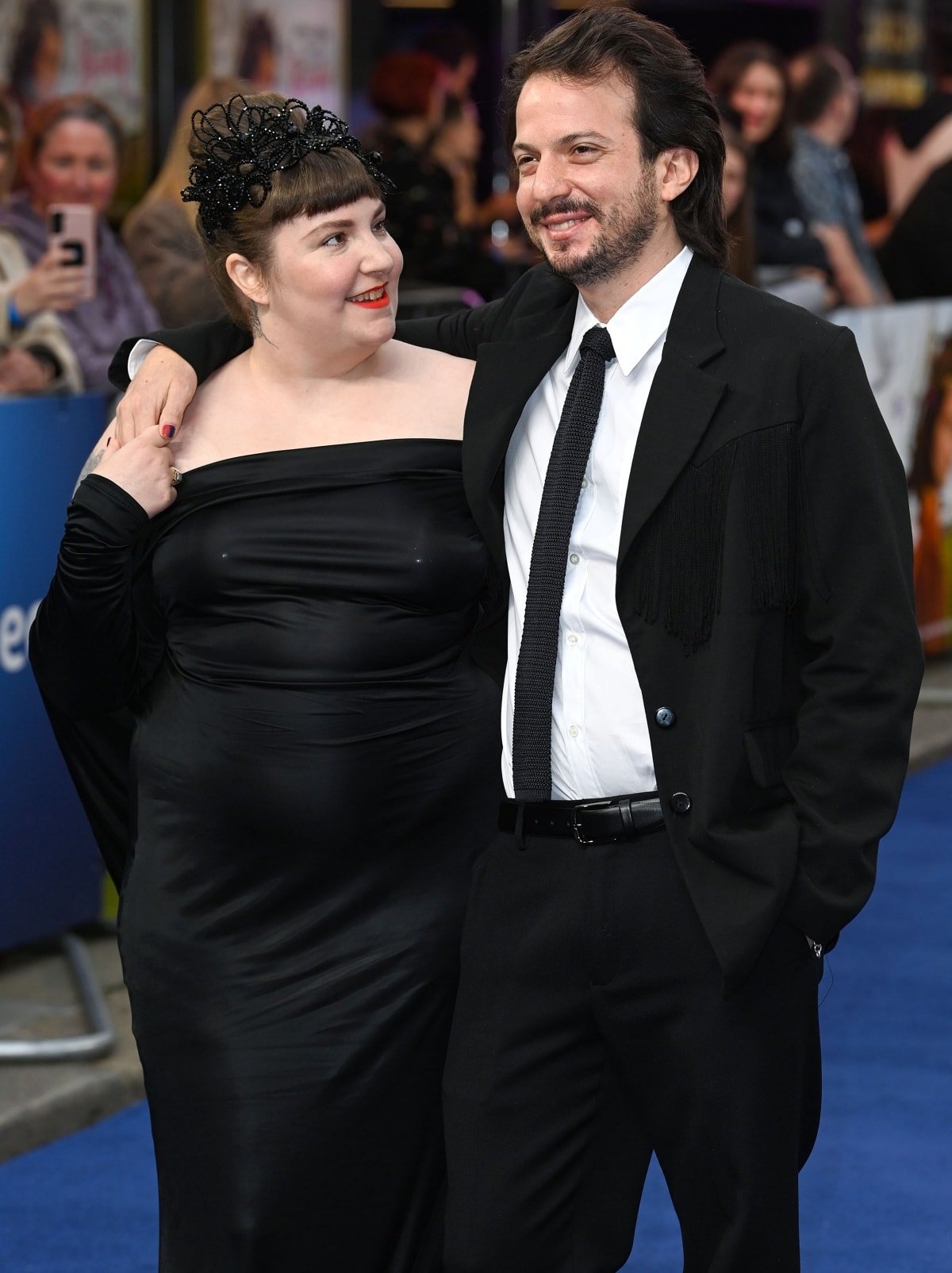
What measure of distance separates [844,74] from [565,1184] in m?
7.21

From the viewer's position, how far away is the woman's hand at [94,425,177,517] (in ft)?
9.98

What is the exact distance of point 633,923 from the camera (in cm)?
262

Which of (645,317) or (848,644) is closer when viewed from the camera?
(848,644)

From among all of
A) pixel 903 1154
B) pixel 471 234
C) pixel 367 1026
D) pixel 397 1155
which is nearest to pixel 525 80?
pixel 367 1026

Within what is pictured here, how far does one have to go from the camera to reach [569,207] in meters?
2.66

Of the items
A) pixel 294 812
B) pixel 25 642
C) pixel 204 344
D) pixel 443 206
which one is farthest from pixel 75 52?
pixel 294 812

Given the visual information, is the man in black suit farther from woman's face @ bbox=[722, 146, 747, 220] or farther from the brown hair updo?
woman's face @ bbox=[722, 146, 747, 220]

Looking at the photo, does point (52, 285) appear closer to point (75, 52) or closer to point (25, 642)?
point (25, 642)

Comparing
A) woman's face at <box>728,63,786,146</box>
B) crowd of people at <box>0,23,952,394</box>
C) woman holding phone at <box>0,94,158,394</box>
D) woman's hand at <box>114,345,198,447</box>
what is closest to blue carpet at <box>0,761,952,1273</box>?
woman's hand at <box>114,345,198,447</box>

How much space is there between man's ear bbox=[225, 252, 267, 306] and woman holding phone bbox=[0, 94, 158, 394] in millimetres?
2382

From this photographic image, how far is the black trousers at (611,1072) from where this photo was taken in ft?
8.61

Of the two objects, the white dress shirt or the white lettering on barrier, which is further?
the white lettering on barrier

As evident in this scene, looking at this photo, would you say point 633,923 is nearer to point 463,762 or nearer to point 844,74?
point 463,762

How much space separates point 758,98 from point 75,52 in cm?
263
